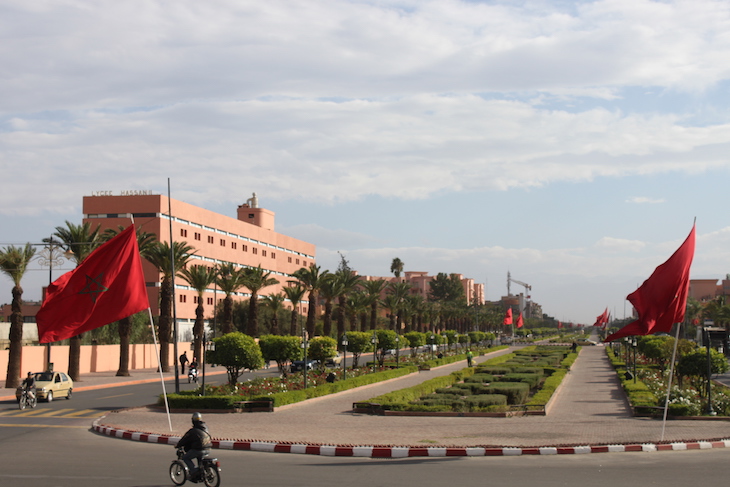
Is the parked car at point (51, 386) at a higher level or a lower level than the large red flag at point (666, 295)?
lower

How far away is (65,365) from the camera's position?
160 ft

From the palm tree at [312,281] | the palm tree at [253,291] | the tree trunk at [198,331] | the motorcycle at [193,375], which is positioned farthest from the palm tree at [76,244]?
the palm tree at [312,281]

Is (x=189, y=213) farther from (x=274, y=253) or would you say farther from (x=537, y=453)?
(x=537, y=453)

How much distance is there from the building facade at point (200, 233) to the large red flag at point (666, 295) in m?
42.8

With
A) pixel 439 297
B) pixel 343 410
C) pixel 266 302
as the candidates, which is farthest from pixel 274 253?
pixel 439 297

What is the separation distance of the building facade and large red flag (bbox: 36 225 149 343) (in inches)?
1559

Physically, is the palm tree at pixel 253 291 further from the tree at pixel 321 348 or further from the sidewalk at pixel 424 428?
the sidewalk at pixel 424 428

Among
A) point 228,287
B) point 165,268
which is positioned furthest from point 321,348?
point 228,287

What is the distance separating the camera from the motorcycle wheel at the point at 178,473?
502 inches

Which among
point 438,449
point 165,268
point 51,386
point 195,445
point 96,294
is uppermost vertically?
point 165,268

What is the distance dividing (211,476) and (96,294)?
6900 millimetres

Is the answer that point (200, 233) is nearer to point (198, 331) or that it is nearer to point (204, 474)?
point (198, 331)

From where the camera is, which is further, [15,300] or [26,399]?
[15,300]

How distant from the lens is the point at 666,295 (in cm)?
1859
